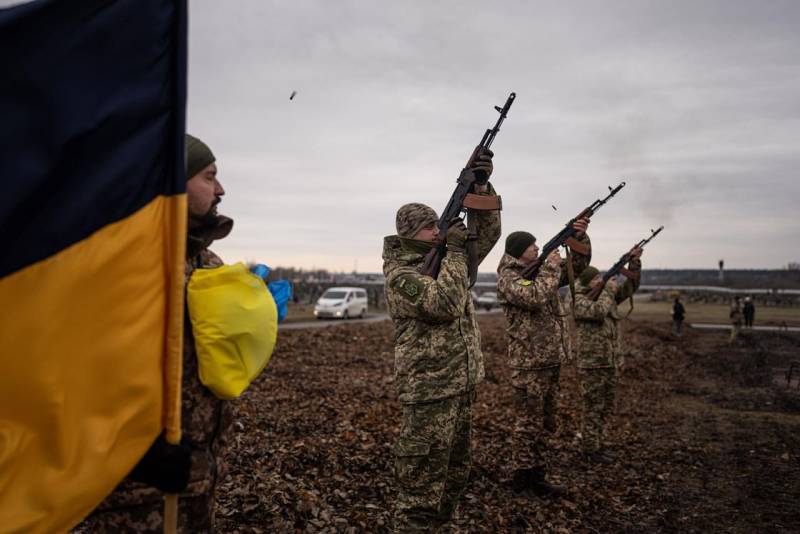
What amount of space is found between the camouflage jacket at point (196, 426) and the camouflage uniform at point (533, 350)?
4.18 meters

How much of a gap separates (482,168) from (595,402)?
Result: 4.37 m

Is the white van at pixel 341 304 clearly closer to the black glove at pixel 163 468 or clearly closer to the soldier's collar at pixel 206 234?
the soldier's collar at pixel 206 234

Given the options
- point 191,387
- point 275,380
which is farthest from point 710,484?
point 275,380

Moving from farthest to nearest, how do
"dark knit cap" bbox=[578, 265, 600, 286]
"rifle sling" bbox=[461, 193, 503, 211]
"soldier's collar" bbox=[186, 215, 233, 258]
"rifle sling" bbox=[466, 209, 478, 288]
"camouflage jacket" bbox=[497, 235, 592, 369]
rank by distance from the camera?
"dark knit cap" bbox=[578, 265, 600, 286] < "camouflage jacket" bbox=[497, 235, 592, 369] < "rifle sling" bbox=[461, 193, 503, 211] < "rifle sling" bbox=[466, 209, 478, 288] < "soldier's collar" bbox=[186, 215, 233, 258]

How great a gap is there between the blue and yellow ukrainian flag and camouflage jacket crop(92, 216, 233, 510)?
0.86 feet

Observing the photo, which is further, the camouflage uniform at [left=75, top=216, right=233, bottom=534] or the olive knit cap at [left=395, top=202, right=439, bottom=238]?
the olive knit cap at [left=395, top=202, right=439, bottom=238]

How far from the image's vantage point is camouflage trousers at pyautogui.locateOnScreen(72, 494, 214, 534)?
2232mm

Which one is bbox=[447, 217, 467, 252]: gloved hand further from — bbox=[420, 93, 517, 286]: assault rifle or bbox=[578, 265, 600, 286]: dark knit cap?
bbox=[578, 265, 600, 286]: dark knit cap

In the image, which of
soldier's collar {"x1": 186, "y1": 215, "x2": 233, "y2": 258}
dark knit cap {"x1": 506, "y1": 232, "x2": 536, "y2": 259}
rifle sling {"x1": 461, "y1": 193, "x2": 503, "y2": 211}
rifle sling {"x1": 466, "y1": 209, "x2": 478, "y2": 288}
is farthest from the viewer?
dark knit cap {"x1": 506, "y1": 232, "x2": 536, "y2": 259}

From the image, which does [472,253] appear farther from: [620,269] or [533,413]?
[620,269]

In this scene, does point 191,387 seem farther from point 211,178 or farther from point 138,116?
point 138,116

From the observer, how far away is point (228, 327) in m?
Answer: 2.19

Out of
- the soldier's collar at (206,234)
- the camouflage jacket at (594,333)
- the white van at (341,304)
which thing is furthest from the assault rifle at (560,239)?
the white van at (341,304)

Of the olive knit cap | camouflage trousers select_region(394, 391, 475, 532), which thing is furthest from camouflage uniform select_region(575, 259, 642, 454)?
the olive knit cap
